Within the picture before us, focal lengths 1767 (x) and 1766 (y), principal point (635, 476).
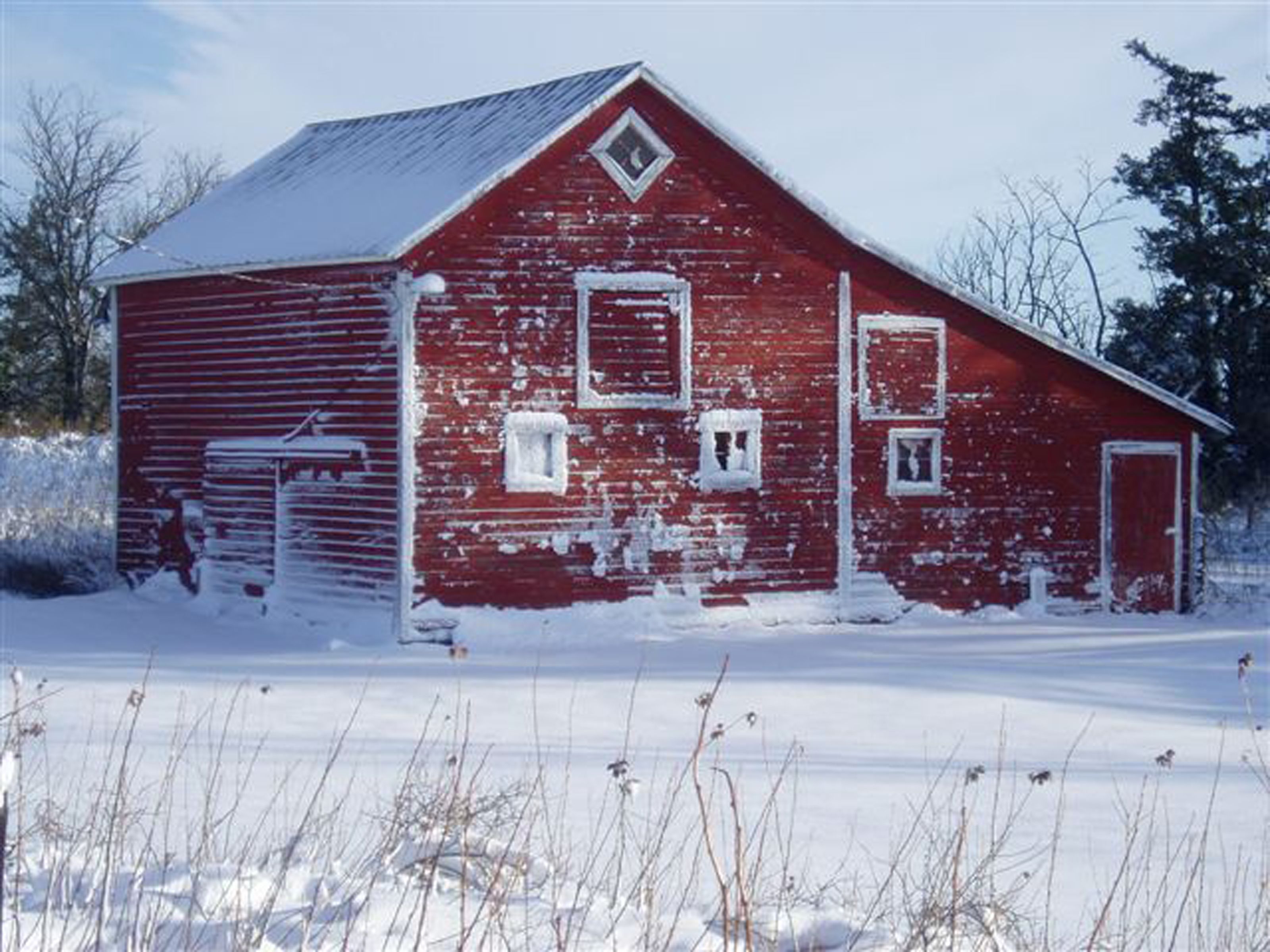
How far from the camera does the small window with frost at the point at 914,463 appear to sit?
63.1 ft

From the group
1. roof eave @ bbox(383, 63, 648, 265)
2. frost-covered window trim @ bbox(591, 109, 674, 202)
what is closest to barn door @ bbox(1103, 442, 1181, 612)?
frost-covered window trim @ bbox(591, 109, 674, 202)

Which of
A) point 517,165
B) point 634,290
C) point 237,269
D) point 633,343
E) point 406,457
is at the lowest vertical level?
point 406,457

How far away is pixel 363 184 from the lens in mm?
19297

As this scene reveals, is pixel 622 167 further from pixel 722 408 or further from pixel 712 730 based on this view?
pixel 712 730

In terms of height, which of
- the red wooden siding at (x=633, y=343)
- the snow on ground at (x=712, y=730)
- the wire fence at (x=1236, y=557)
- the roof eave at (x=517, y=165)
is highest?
the roof eave at (x=517, y=165)

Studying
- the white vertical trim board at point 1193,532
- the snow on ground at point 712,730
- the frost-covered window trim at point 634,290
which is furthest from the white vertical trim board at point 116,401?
the white vertical trim board at point 1193,532

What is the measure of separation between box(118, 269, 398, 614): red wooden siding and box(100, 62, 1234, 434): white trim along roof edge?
306mm

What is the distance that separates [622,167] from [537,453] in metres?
3.02

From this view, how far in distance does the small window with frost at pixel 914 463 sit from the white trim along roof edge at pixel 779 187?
161 cm

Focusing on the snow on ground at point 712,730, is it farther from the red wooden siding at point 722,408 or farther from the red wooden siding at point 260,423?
the red wooden siding at point 260,423

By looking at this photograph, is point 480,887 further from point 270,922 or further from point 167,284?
point 167,284

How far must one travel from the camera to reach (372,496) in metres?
16.8

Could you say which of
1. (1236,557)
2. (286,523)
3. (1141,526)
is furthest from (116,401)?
(1236,557)

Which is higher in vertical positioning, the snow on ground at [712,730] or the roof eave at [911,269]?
the roof eave at [911,269]
